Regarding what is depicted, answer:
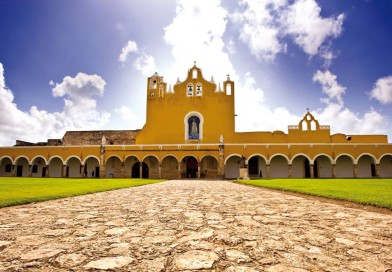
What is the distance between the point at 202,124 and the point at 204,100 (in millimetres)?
3088

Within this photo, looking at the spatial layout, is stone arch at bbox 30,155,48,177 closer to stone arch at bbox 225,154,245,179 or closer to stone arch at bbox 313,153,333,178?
stone arch at bbox 225,154,245,179

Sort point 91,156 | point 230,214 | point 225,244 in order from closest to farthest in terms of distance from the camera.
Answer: point 225,244
point 230,214
point 91,156

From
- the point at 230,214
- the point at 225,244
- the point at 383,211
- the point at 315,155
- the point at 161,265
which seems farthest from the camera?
the point at 315,155

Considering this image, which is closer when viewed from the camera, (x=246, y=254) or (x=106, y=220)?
(x=246, y=254)

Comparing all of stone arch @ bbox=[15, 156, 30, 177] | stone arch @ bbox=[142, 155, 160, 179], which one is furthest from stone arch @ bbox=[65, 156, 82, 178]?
stone arch @ bbox=[142, 155, 160, 179]

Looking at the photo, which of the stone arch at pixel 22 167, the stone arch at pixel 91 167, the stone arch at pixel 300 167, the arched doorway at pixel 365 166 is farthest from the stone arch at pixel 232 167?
the stone arch at pixel 22 167

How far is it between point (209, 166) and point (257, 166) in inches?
216

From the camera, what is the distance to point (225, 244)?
2.59m

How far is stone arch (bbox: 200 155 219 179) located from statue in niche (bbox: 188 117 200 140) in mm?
3412

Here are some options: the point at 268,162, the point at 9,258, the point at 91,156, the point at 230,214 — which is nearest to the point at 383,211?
the point at 230,214

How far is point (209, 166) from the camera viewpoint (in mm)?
28750

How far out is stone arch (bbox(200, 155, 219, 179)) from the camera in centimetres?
2842

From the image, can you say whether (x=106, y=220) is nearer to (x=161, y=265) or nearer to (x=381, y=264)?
(x=161, y=265)

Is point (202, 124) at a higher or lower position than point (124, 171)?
higher
